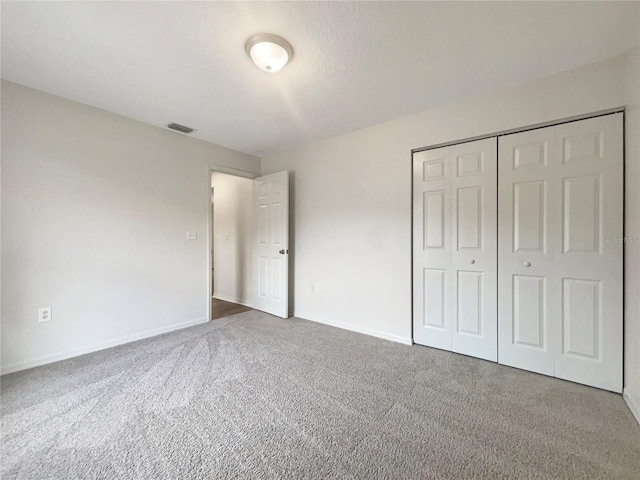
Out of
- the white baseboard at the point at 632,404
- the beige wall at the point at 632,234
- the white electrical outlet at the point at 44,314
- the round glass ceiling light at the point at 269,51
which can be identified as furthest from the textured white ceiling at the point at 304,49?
the white baseboard at the point at 632,404

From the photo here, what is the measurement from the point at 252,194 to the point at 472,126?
3082 millimetres

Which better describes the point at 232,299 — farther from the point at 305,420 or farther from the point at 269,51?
the point at 269,51

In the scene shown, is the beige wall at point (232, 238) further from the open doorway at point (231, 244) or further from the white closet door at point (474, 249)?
the white closet door at point (474, 249)

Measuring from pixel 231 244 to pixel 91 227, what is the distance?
87.2 inches

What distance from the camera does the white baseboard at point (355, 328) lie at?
2.76m

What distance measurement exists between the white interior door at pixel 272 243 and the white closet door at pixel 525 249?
8.07 ft

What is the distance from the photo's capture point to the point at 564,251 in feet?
6.57

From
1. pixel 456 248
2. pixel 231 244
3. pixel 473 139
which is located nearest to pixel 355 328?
pixel 456 248

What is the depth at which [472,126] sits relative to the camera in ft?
7.74

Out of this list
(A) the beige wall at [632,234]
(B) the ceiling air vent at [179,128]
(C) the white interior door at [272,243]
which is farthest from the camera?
(C) the white interior door at [272,243]

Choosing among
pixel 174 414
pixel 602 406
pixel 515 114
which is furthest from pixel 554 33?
pixel 174 414

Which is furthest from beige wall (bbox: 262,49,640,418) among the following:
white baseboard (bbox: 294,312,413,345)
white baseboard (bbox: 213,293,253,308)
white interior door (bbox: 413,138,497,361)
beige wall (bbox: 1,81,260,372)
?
beige wall (bbox: 1,81,260,372)

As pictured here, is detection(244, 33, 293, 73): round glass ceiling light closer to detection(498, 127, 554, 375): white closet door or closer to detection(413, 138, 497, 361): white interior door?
detection(413, 138, 497, 361): white interior door

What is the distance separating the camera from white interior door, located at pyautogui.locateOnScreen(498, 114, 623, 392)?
6.07ft
